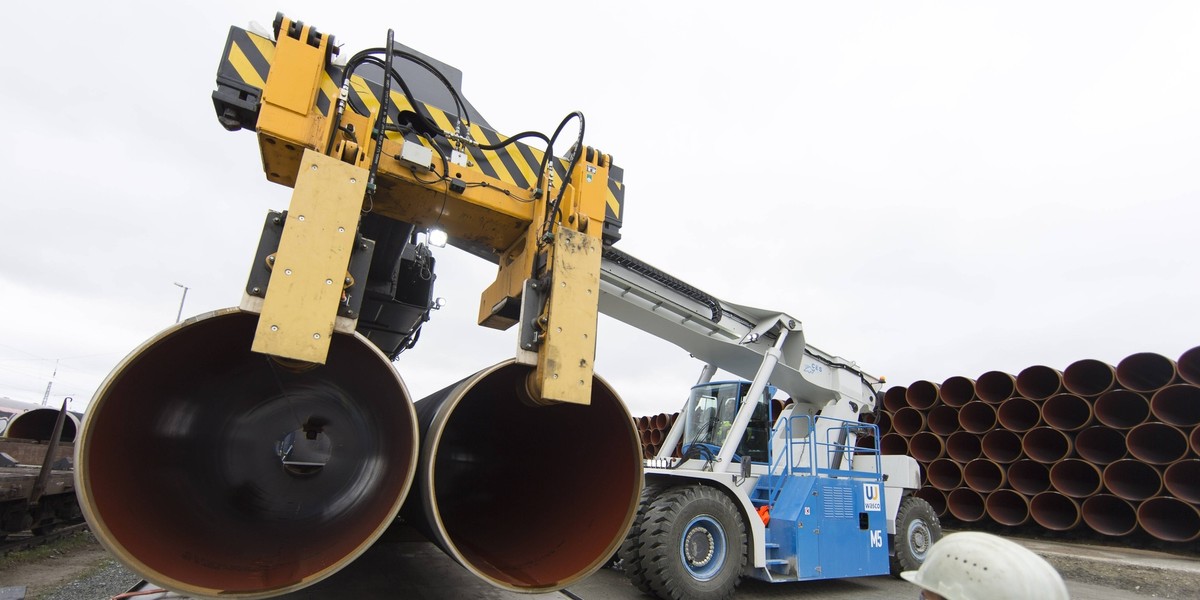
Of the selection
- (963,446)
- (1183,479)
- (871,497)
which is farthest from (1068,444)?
(871,497)

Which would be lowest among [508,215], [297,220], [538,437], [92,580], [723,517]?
[92,580]

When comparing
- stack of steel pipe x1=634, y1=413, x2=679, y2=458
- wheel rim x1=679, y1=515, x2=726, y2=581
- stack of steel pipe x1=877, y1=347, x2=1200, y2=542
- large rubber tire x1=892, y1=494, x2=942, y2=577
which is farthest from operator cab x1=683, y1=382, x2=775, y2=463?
stack of steel pipe x1=634, y1=413, x2=679, y2=458

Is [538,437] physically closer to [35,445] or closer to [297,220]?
[297,220]

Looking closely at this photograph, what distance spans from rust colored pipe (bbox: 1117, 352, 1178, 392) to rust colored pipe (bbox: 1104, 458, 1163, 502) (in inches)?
36.4

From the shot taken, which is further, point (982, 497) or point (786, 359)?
point (982, 497)

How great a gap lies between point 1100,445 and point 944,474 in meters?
1.95

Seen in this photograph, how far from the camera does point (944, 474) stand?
912 centimetres

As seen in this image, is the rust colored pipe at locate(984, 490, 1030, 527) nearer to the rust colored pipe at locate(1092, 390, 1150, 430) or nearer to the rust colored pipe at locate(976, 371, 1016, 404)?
the rust colored pipe at locate(976, 371, 1016, 404)

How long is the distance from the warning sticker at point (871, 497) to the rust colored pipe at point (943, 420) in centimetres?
398

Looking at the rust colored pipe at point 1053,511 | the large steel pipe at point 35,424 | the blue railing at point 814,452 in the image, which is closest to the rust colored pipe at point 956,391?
the rust colored pipe at point 1053,511

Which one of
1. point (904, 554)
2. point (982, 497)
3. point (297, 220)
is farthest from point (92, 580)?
point (982, 497)

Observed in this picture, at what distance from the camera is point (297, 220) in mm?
2143

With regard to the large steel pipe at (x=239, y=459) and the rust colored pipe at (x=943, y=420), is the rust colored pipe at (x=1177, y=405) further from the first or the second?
the large steel pipe at (x=239, y=459)

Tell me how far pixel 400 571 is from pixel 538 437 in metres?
1.62
